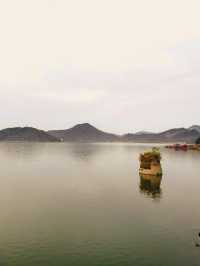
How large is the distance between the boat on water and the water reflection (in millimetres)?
1661

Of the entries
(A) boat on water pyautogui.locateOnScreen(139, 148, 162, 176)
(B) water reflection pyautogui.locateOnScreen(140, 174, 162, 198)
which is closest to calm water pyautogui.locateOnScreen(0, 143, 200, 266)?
(B) water reflection pyautogui.locateOnScreen(140, 174, 162, 198)

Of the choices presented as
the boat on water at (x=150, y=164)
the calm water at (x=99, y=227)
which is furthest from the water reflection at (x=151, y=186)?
the boat on water at (x=150, y=164)

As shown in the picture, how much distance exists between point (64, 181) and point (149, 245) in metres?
74.0

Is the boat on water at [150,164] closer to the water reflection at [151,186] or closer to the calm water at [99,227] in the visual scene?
the water reflection at [151,186]

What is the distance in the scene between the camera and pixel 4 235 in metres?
47.8

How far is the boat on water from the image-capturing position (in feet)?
384

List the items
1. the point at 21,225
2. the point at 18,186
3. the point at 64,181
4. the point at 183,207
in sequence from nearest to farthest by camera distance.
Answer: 1. the point at 21,225
2. the point at 183,207
3. the point at 18,186
4. the point at 64,181

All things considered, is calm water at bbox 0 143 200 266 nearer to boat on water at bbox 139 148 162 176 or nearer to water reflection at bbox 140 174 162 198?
water reflection at bbox 140 174 162 198

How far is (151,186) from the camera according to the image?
101 metres

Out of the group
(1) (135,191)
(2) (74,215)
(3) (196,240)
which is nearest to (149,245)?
(3) (196,240)

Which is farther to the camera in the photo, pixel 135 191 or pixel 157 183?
pixel 157 183

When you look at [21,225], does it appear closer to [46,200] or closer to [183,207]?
[46,200]

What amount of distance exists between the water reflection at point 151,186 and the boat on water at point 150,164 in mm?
1661

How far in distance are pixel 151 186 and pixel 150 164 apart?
20.8 m
